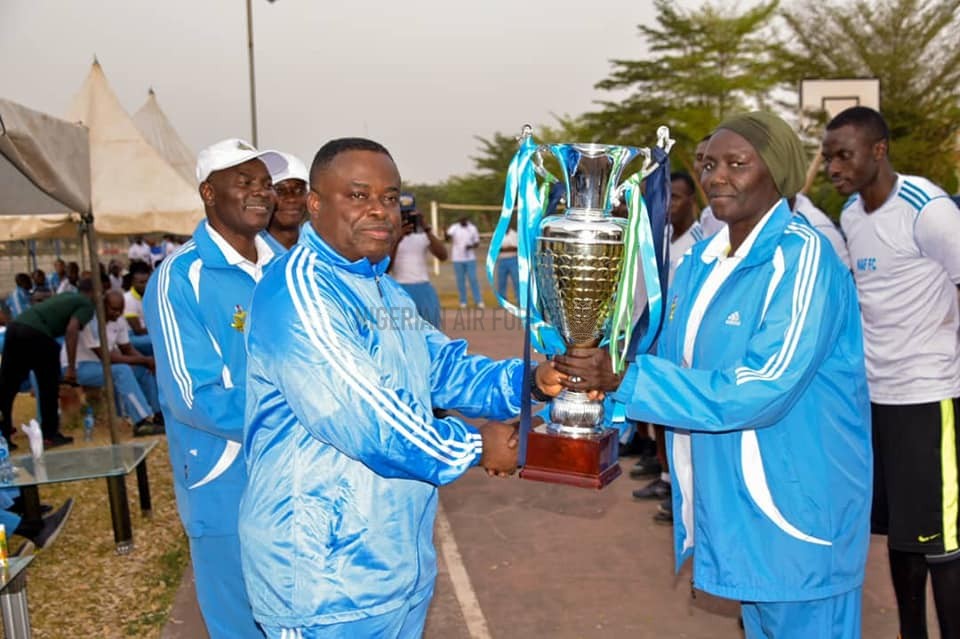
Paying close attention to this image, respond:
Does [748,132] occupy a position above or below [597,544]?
above

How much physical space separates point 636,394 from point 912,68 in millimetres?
24944

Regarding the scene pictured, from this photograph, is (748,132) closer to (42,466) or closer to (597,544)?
(597,544)

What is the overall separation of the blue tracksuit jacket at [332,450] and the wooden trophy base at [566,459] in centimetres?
35

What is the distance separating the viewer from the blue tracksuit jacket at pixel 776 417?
7.64 ft

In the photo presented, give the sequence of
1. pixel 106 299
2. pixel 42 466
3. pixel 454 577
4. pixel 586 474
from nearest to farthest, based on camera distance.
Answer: pixel 586 474, pixel 454 577, pixel 42 466, pixel 106 299

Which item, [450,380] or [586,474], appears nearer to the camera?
[586,474]

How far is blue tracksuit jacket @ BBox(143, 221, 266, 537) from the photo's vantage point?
2906mm

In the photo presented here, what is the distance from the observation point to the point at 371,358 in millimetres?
2076

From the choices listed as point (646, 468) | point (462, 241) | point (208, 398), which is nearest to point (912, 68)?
point (462, 241)

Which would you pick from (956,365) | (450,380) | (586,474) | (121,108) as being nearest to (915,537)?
(956,365)

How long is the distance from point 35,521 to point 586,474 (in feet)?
15.9

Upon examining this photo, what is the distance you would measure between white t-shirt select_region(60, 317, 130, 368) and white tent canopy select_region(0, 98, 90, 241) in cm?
301

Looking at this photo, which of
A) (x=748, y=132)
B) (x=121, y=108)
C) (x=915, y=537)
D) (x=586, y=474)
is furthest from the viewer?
(x=121, y=108)

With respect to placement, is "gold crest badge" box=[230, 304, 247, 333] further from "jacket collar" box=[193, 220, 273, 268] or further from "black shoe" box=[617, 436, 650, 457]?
"black shoe" box=[617, 436, 650, 457]
